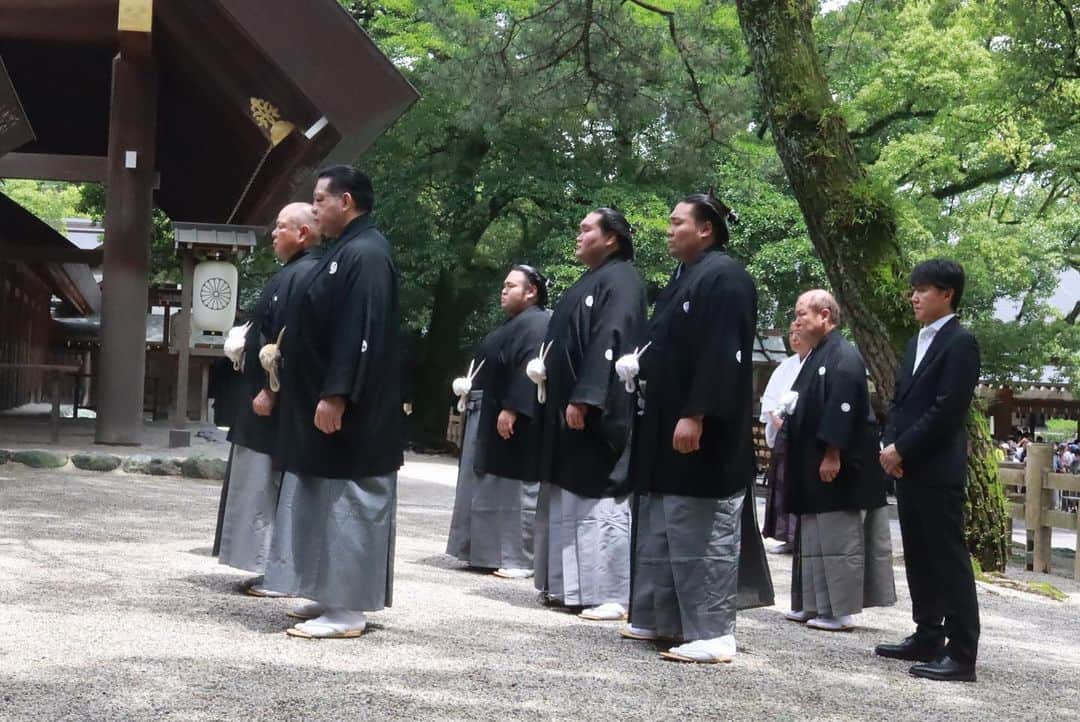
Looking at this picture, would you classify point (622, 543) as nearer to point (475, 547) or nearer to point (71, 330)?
point (475, 547)

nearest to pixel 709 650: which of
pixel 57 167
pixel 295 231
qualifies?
pixel 295 231

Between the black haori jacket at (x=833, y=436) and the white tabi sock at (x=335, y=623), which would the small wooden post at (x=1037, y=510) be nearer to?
the black haori jacket at (x=833, y=436)

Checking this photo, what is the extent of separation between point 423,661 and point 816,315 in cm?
266

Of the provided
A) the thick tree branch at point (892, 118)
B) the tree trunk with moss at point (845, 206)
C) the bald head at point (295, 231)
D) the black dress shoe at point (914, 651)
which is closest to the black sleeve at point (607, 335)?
the bald head at point (295, 231)

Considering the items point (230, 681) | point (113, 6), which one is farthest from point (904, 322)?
point (113, 6)

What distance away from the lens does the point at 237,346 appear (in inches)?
211

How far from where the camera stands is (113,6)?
1141 cm

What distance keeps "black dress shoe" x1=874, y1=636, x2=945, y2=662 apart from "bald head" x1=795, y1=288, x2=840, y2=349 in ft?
5.21

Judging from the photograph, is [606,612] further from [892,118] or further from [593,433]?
[892,118]

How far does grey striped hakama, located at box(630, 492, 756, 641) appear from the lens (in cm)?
430

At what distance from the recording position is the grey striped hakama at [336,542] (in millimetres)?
4270

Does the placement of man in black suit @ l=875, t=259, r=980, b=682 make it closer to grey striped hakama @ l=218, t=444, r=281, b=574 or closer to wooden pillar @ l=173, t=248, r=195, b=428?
grey striped hakama @ l=218, t=444, r=281, b=574

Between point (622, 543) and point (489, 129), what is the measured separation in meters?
12.7

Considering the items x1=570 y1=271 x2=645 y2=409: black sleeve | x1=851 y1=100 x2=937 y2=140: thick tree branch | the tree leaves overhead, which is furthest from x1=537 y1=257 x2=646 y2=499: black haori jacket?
x1=851 y1=100 x2=937 y2=140: thick tree branch
